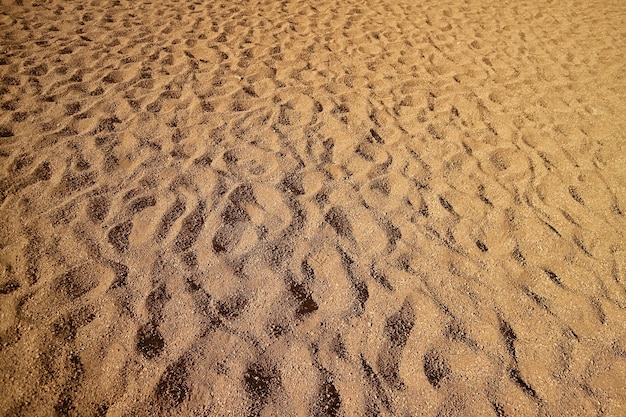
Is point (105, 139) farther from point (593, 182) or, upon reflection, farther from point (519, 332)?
point (593, 182)

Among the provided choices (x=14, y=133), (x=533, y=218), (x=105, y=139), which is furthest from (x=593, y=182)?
(x=14, y=133)

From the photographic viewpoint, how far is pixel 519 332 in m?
2.07

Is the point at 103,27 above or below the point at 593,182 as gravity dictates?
above

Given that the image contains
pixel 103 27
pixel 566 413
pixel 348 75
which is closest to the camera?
pixel 566 413

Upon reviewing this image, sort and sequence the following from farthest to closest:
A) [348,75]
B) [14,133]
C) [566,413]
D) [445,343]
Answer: [348,75]
[14,133]
[445,343]
[566,413]

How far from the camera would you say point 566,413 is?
1768 millimetres

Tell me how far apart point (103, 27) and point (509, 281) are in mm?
5547

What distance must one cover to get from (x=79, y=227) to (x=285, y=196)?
1.44 metres

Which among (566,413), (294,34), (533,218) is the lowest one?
(566,413)

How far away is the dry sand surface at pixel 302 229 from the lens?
5.96ft

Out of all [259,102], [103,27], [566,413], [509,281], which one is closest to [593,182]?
[509,281]

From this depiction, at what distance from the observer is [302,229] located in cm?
252

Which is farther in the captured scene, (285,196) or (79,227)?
(285,196)

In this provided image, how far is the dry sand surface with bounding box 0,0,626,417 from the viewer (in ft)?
5.96
